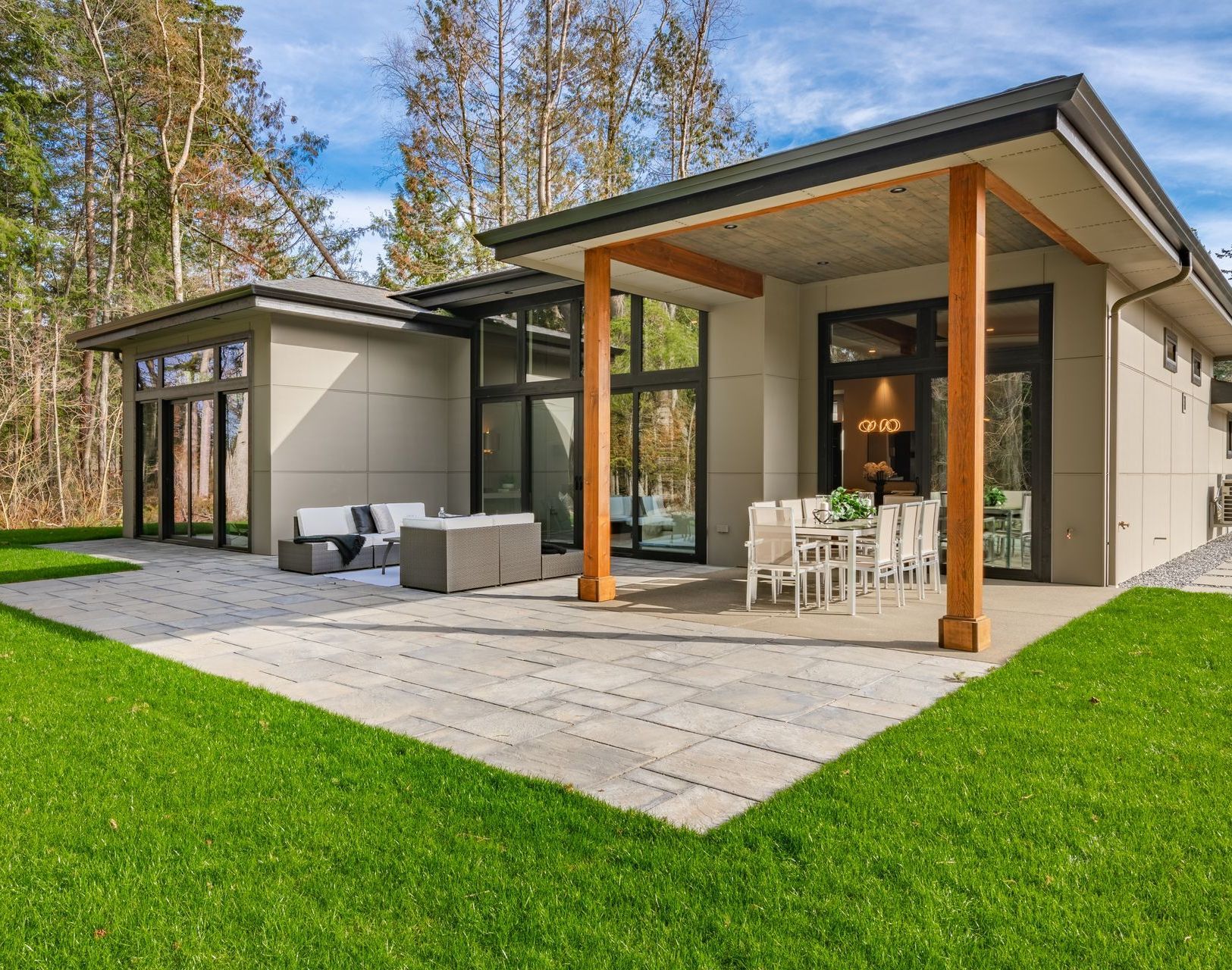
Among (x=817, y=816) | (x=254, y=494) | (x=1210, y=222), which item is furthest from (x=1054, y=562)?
(x=1210, y=222)

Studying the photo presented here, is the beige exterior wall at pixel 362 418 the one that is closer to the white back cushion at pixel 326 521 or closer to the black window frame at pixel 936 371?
the white back cushion at pixel 326 521

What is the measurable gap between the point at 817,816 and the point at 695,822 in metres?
0.41

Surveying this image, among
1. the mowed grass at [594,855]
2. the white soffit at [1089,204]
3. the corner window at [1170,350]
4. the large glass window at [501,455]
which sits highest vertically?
the white soffit at [1089,204]

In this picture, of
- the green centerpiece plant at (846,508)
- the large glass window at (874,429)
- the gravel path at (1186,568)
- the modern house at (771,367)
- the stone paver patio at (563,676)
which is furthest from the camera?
the large glass window at (874,429)

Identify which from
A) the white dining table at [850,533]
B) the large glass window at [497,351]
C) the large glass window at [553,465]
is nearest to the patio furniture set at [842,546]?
the white dining table at [850,533]

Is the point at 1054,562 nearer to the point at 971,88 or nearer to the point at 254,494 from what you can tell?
the point at 254,494

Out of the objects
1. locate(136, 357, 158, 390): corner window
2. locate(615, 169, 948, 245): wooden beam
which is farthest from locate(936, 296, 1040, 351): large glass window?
locate(136, 357, 158, 390): corner window

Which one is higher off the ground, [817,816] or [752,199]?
[752,199]

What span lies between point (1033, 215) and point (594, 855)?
6.00m

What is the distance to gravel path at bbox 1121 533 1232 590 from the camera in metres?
8.50

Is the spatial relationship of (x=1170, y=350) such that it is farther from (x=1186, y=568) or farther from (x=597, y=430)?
(x=597, y=430)

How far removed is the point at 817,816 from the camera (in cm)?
284

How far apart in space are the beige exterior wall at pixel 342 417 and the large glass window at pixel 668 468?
3655mm

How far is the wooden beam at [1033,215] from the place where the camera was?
5.66 meters
